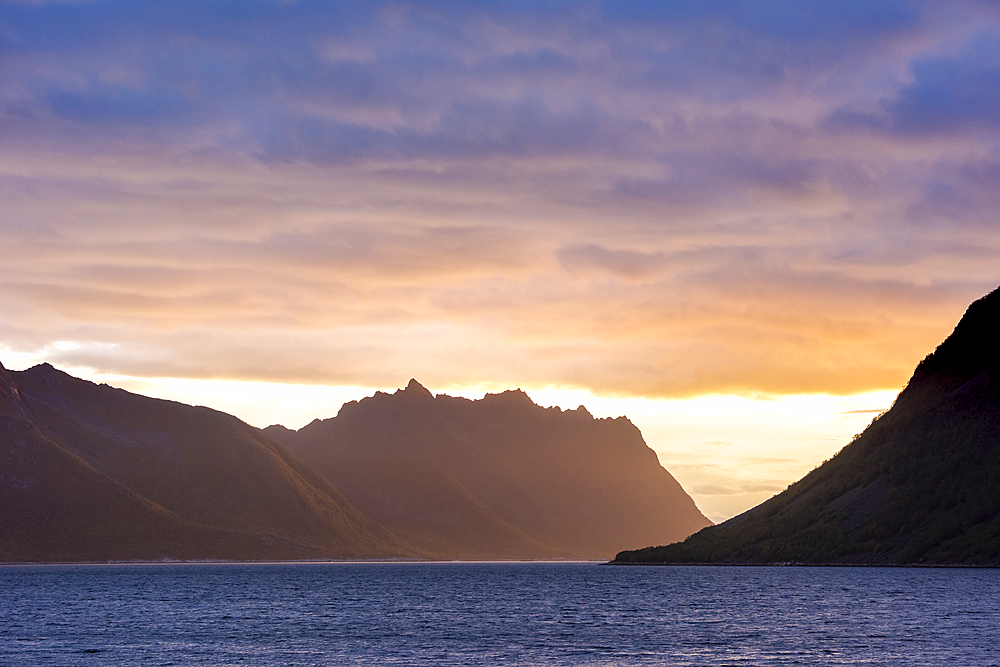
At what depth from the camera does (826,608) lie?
140375mm

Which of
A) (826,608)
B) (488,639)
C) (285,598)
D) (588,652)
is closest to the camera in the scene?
(588,652)

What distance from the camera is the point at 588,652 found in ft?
303

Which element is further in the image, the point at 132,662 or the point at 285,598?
the point at 285,598

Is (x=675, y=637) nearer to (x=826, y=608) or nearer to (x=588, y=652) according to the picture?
(x=588, y=652)

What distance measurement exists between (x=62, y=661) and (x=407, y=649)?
95.5 ft

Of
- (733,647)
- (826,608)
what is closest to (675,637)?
(733,647)

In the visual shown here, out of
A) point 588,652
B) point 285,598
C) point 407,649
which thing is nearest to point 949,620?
point 588,652

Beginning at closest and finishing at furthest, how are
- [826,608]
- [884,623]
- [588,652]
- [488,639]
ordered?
[588,652], [488,639], [884,623], [826,608]

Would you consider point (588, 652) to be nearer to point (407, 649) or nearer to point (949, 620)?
point (407, 649)

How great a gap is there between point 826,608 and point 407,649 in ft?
225

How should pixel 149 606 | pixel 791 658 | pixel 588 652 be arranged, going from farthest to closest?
pixel 149 606 < pixel 588 652 < pixel 791 658

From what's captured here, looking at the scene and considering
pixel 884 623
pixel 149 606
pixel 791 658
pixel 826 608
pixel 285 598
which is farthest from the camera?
pixel 285 598

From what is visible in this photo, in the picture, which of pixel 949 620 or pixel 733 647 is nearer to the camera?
pixel 733 647

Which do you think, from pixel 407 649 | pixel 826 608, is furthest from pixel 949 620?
pixel 407 649
